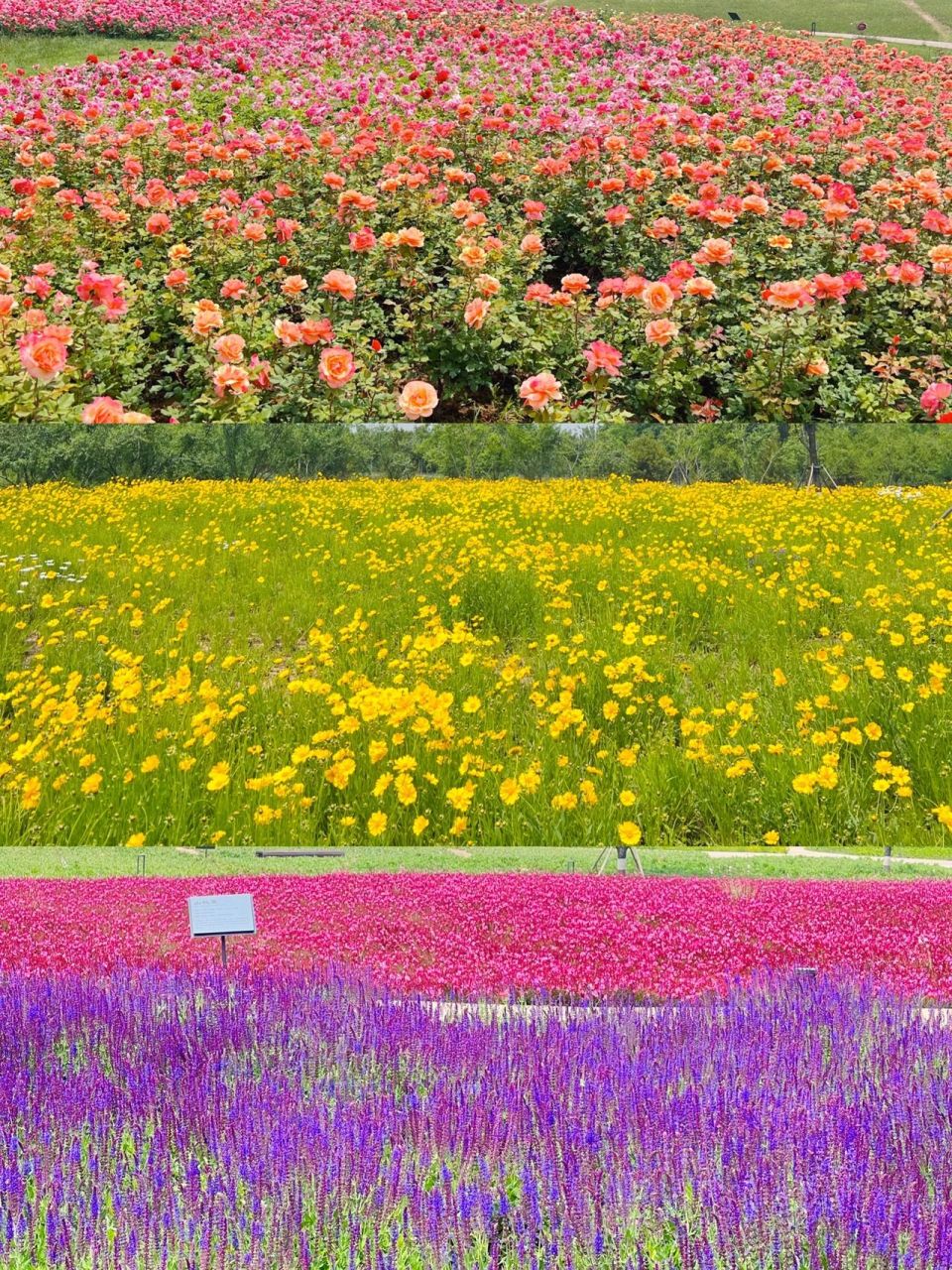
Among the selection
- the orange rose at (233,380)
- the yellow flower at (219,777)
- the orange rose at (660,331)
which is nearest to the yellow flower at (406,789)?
the yellow flower at (219,777)

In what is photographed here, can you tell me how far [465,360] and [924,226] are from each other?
16.0 ft

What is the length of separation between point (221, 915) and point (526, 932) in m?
1.51

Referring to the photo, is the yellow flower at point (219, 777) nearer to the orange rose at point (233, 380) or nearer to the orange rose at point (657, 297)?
the orange rose at point (233, 380)

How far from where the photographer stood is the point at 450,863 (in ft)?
18.6

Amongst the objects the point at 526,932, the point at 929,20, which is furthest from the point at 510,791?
the point at 929,20

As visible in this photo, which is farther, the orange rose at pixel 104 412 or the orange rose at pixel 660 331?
the orange rose at pixel 660 331

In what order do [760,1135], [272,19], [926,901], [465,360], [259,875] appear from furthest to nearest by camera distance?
[272,19], [465,360], [259,875], [926,901], [760,1135]

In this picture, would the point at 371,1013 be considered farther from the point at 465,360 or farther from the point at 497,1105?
the point at 465,360

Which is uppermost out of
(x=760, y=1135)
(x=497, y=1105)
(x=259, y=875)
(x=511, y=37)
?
(x=511, y=37)

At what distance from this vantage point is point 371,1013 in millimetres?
2557

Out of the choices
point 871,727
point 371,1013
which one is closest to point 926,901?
point 871,727

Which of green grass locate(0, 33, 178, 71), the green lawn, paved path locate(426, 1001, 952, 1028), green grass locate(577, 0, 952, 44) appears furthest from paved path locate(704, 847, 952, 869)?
green grass locate(577, 0, 952, 44)

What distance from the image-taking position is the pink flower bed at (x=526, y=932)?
3650 millimetres

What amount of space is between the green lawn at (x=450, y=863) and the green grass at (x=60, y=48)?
1661 centimetres
